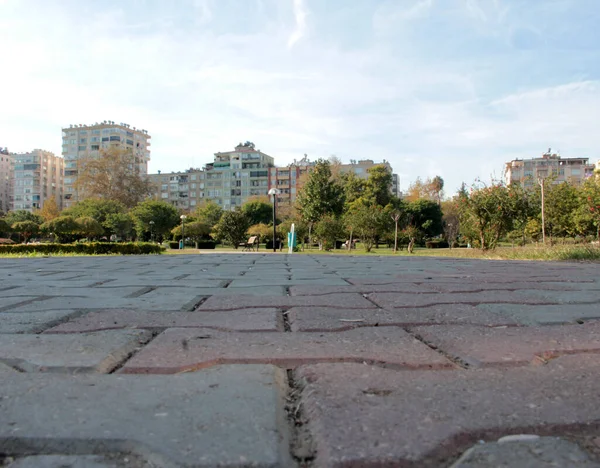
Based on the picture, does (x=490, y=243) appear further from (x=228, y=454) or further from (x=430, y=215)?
(x=430, y=215)

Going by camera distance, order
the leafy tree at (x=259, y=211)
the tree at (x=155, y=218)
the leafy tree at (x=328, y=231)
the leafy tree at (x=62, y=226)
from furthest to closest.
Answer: the leafy tree at (x=259, y=211)
the tree at (x=155, y=218)
the leafy tree at (x=62, y=226)
the leafy tree at (x=328, y=231)

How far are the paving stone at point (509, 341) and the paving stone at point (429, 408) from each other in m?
0.15

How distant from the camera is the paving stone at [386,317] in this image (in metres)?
2.48

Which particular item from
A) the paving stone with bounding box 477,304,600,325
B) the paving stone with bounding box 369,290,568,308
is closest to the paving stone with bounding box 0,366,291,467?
the paving stone with bounding box 477,304,600,325

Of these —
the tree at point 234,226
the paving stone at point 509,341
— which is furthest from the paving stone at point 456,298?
the tree at point 234,226

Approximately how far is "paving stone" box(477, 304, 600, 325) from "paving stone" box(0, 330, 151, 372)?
206 cm

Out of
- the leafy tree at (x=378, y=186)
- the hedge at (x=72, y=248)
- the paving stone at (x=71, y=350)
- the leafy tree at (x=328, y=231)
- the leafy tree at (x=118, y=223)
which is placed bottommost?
the hedge at (x=72, y=248)

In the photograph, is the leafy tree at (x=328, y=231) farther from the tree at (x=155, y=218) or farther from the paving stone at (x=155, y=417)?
→ the tree at (x=155, y=218)

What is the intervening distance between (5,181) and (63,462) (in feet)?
458

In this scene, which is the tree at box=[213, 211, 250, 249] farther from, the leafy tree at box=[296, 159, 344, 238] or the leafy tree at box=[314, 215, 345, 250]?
the leafy tree at box=[314, 215, 345, 250]

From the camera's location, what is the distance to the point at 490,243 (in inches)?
666

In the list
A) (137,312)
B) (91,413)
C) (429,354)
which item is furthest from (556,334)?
(137,312)

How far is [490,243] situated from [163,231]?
1700 inches

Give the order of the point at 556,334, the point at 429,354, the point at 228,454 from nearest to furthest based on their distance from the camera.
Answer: the point at 228,454 < the point at 429,354 < the point at 556,334
